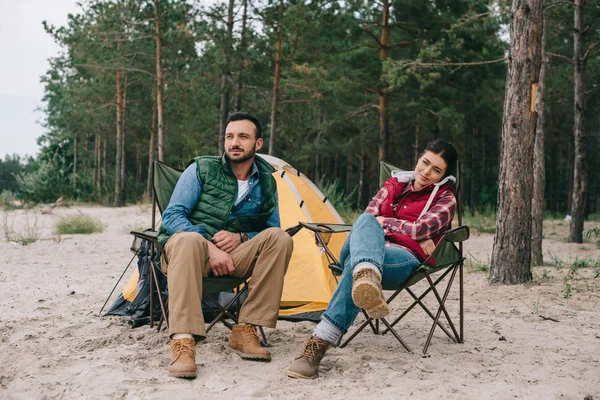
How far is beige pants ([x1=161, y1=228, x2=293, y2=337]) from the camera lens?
279 cm

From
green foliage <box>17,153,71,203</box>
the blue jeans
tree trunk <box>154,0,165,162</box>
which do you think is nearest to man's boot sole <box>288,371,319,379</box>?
the blue jeans

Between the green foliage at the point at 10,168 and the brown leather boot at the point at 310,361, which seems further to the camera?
the green foliage at the point at 10,168

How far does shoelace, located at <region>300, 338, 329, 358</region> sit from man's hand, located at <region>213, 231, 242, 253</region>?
0.71 m

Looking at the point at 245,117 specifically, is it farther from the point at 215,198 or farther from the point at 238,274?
the point at 238,274

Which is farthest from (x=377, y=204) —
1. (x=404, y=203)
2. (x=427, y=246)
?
(x=427, y=246)

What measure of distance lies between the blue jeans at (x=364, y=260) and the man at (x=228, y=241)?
34cm

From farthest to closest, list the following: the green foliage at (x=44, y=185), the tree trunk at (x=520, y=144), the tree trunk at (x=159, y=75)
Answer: the green foliage at (x=44, y=185), the tree trunk at (x=159, y=75), the tree trunk at (x=520, y=144)

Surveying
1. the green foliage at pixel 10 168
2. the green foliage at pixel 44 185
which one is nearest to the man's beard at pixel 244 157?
the green foliage at pixel 44 185

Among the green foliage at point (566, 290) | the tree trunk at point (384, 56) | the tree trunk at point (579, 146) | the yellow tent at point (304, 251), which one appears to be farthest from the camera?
the tree trunk at point (384, 56)

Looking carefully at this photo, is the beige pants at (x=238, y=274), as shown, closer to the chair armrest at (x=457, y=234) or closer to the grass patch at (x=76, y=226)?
the chair armrest at (x=457, y=234)

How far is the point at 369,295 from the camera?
2574 millimetres

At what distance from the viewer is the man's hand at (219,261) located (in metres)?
2.99

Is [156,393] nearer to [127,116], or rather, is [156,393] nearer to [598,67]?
[598,67]

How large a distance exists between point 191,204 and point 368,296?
1.16 meters
